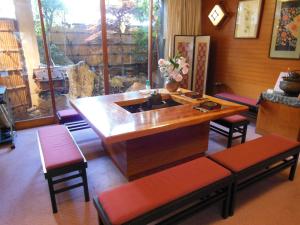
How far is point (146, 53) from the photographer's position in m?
4.57

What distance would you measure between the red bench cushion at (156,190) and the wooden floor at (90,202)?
0.41 metres

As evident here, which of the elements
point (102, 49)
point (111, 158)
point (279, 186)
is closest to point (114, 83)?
point (102, 49)

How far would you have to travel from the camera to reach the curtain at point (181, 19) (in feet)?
14.5

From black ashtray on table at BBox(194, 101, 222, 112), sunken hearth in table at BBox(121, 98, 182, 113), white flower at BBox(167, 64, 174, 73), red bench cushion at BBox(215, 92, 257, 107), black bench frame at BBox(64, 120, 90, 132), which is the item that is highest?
white flower at BBox(167, 64, 174, 73)

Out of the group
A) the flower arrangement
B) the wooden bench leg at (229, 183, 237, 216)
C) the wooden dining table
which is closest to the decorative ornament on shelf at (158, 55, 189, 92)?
the flower arrangement

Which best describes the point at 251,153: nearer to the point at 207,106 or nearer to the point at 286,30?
the point at 207,106

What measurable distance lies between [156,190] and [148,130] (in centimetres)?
53

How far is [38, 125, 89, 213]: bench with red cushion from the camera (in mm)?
1757

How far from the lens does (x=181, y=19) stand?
4.58 m

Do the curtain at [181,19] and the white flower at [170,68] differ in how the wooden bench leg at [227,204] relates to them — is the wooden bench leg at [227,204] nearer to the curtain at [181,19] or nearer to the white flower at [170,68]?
the white flower at [170,68]

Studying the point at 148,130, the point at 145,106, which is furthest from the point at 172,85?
the point at 148,130

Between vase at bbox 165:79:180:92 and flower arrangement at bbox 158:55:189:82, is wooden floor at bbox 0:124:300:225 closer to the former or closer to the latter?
vase at bbox 165:79:180:92

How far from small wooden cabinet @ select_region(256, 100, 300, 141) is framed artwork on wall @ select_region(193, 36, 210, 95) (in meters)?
1.28

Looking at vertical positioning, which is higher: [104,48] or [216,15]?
[216,15]
